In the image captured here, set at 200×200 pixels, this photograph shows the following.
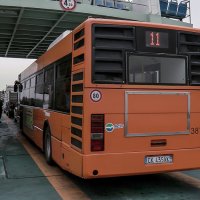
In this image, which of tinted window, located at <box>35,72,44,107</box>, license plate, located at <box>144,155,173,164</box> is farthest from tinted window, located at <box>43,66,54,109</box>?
license plate, located at <box>144,155,173,164</box>

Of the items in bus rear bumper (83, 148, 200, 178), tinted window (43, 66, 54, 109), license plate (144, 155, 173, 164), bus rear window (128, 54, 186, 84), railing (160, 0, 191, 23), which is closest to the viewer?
bus rear bumper (83, 148, 200, 178)

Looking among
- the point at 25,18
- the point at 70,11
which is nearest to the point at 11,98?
the point at 25,18

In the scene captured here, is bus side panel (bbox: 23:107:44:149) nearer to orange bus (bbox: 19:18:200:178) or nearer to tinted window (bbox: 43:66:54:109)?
tinted window (bbox: 43:66:54:109)

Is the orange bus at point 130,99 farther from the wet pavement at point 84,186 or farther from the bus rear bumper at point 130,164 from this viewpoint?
the wet pavement at point 84,186

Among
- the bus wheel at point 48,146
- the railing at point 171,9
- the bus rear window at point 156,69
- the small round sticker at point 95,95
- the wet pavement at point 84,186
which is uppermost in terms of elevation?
the railing at point 171,9

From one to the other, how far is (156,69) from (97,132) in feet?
5.15

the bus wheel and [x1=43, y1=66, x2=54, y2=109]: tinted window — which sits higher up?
[x1=43, y1=66, x2=54, y2=109]: tinted window

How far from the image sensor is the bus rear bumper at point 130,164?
607 centimetres

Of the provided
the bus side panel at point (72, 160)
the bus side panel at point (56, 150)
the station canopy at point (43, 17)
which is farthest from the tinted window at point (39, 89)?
the station canopy at point (43, 17)

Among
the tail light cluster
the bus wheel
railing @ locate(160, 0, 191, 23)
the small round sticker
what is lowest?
the bus wheel

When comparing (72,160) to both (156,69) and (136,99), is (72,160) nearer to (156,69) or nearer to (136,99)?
(136,99)

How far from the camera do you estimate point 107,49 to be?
20.8 feet

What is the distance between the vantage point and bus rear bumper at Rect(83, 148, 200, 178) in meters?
6.07

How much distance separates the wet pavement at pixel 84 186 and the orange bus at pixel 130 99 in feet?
1.44
